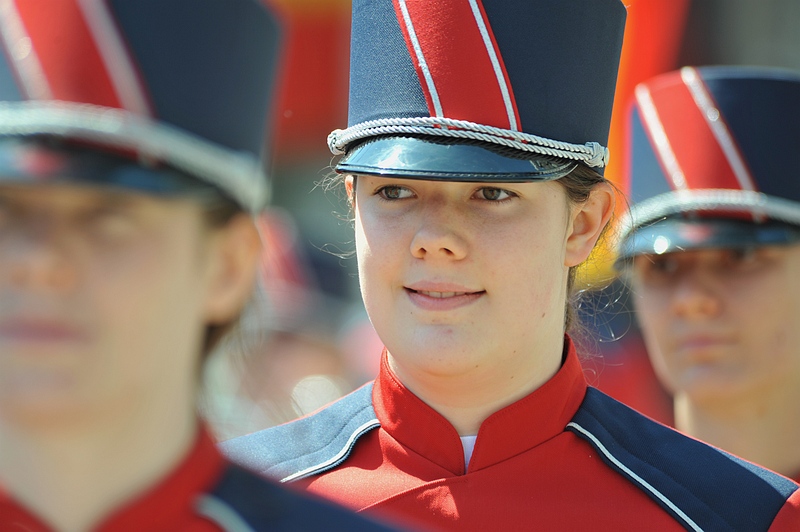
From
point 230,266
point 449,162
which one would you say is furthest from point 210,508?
point 449,162

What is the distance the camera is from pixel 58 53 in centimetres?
178

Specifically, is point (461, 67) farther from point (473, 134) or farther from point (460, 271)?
point (460, 271)

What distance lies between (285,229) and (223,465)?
25.4ft

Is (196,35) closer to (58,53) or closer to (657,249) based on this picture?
(58,53)

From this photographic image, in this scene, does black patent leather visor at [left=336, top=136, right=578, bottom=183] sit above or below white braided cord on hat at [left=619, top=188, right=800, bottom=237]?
above

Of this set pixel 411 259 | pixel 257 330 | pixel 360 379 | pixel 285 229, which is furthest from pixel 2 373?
pixel 285 229

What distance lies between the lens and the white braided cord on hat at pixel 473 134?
8.71 feet

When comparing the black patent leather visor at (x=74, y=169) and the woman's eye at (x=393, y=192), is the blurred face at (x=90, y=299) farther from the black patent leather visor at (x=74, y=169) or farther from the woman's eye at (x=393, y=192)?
the woman's eye at (x=393, y=192)

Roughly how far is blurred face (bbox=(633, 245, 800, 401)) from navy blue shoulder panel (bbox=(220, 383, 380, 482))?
1138mm

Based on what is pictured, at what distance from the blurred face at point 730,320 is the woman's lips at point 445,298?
1267 mm

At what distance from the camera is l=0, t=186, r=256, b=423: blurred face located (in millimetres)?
1707

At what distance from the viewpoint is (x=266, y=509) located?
1.97 m

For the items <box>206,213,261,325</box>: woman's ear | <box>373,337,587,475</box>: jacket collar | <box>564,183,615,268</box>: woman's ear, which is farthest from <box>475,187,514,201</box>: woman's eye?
<box>206,213,261,325</box>: woman's ear

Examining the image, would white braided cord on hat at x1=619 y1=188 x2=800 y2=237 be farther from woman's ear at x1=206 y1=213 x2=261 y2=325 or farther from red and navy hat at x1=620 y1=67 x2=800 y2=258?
woman's ear at x1=206 y1=213 x2=261 y2=325
